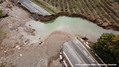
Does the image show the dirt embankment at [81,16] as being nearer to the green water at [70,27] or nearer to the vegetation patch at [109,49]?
the green water at [70,27]

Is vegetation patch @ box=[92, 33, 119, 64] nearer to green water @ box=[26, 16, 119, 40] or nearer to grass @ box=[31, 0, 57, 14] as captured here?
green water @ box=[26, 16, 119, 40]

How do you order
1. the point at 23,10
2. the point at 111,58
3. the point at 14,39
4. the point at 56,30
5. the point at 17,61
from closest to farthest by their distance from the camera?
the point at 111,58 → the point at 17,61 → the point at 14,39 → the point at 56,30 → the point at 23,10

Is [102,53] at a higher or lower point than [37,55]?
Answer: higher

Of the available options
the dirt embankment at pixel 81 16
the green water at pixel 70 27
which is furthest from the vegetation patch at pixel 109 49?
the dirt embankment at pixel 81 16

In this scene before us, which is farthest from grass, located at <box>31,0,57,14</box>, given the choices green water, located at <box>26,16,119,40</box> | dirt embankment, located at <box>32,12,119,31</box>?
green water, located at <box>26,16,119,40</box>

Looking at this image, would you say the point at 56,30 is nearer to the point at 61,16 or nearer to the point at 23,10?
the point at 61,16

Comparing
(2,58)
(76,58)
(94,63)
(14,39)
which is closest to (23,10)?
(14,39)
